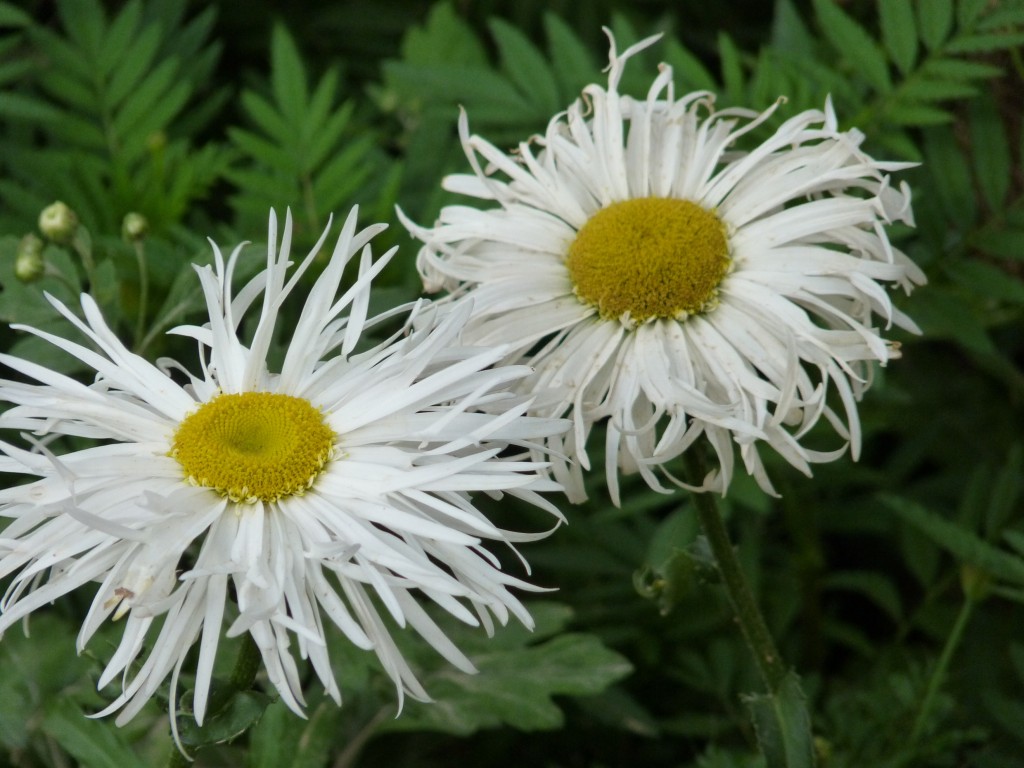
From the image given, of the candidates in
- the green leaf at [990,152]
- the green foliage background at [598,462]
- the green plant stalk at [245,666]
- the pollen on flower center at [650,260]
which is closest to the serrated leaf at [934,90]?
the green foliage background at [598,462]

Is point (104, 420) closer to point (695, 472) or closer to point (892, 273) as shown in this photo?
point (695, 472)

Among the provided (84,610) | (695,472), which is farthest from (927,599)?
(84,610)

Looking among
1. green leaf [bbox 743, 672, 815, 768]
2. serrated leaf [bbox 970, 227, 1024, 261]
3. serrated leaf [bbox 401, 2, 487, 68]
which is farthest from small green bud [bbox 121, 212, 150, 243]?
serrated leaf [bbox 970, 227, 1024, 261]

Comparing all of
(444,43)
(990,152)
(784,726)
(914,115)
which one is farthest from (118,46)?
(784,726)

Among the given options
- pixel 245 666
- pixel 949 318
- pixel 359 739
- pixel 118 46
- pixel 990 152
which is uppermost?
pixel 118 46

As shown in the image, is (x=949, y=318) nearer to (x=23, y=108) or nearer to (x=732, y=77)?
(x=732, y=77)

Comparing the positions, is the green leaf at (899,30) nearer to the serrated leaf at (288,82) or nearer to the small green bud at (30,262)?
the serrated leaf at (288,82)
